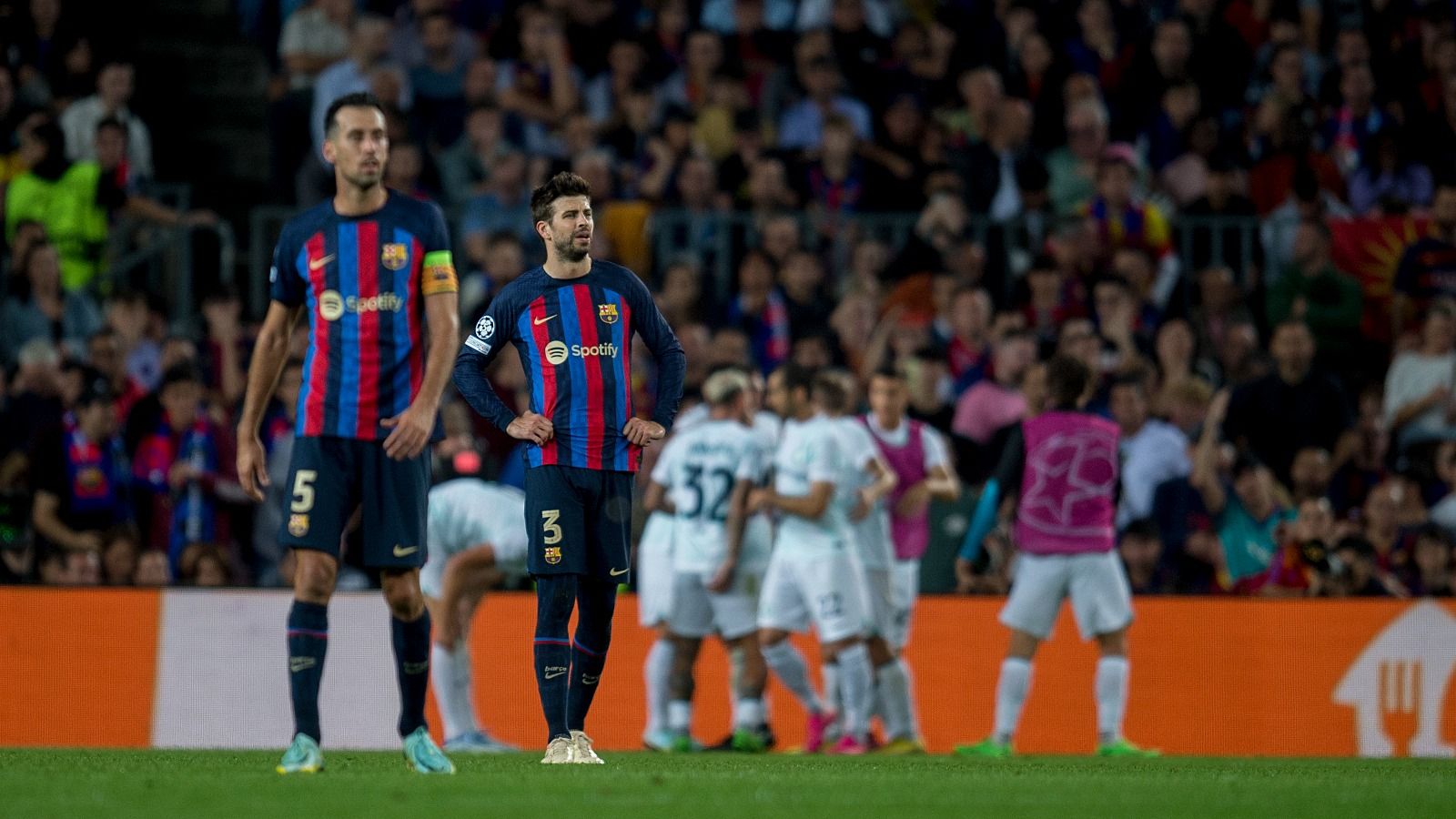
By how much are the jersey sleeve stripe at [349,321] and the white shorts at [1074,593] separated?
17.6 feet

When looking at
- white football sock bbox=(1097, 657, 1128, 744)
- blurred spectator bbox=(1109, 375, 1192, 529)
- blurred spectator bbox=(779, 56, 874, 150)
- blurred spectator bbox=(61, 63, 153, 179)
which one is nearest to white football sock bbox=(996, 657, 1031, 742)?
white football sock bbox=(1097, 657, 1128, 744)

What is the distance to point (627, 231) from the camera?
16156mm

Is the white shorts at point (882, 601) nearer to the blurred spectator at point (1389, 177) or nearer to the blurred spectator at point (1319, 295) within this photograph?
the blurred spectator at point (1319, 295)

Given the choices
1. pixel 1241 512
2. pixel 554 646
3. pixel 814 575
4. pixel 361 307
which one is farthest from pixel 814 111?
pixel 361 307

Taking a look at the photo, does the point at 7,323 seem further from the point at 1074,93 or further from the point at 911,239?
the point at 1074,93

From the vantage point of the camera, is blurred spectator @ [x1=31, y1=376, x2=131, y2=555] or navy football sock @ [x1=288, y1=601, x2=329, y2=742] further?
blurred spectator @ [x1=31, y1=376, x2=131, y2=555]

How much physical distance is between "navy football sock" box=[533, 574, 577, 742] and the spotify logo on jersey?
1.38m

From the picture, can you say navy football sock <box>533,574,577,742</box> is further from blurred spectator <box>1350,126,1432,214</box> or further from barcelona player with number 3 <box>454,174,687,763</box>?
blurred spectator <box>1350,126,1432,214</box>

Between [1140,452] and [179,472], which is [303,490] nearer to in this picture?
[179,472]

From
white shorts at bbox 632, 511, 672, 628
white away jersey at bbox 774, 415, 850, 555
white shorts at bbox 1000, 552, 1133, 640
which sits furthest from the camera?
white shorts at bbox 632, 511, 672, 628

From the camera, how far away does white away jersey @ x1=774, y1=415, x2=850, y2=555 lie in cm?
1248

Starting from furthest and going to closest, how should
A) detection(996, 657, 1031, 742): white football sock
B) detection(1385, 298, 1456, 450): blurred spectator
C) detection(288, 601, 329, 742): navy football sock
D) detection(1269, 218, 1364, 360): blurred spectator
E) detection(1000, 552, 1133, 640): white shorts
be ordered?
detection(1269, 218, 1364, 360): blurred spectator < detection(1385, 298, 1456, 450): blurred spectator < detection(996, 657, 1031, 742): white football sock < detection(1000, 552, 1133, 640): white shorts < detection(288, 601, 329, 742): navy football sock

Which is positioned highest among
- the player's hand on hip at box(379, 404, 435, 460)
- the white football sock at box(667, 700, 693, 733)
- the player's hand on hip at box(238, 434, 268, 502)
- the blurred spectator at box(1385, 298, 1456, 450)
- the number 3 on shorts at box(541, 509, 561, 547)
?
the blurred spectator at box(1385, 298, 1456, 450)

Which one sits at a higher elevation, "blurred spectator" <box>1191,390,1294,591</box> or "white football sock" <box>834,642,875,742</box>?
"blurred spectator" <box>1191,390,1294,591</box>
